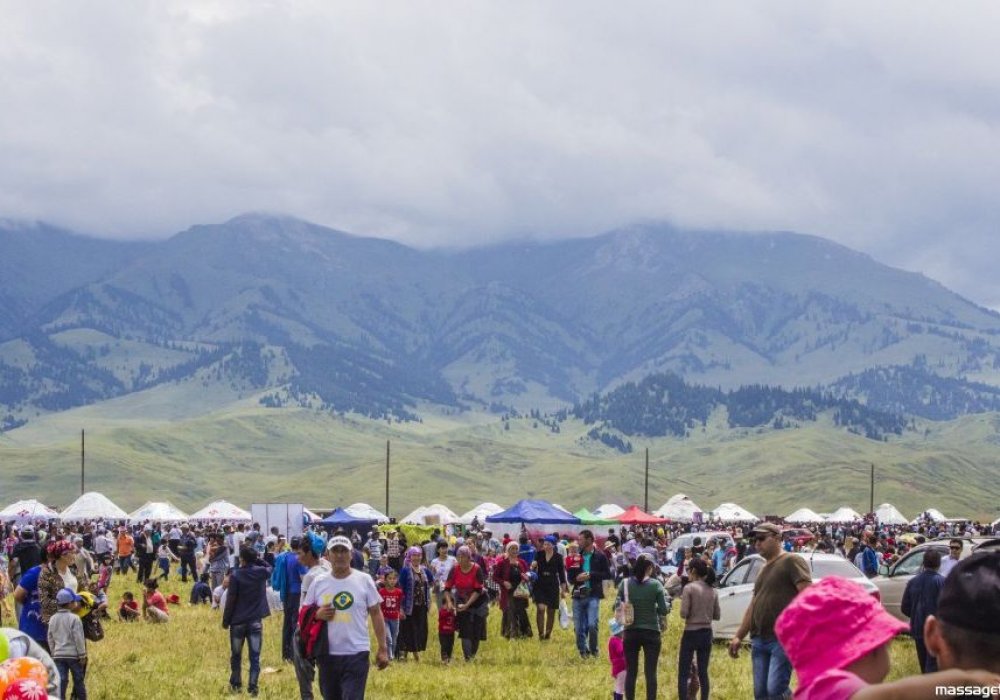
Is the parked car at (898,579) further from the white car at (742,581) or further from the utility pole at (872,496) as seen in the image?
the utility pole at (872,496)

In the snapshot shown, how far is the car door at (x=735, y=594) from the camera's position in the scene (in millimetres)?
19984

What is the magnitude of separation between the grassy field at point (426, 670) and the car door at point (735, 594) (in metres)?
0.52

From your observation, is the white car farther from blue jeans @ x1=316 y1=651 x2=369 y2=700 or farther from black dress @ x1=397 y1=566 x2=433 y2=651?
blue jeans @ x1=316 y1=651 x2=369 y2=700

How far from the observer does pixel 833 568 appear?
20.5 metres

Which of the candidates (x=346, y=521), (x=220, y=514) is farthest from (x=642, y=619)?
(x=220, y=514)

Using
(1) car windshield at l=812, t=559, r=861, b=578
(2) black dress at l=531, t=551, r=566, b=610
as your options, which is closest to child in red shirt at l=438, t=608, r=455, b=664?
(2) black dress at l=531, t=551, r=566, b=610

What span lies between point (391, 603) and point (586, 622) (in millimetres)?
2974

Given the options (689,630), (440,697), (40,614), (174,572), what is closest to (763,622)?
(689,630)

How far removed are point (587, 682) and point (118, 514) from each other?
55.1 metres

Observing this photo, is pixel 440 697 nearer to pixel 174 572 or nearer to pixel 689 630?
pixel 689 630

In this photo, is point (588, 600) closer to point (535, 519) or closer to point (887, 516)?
point (535, 519)

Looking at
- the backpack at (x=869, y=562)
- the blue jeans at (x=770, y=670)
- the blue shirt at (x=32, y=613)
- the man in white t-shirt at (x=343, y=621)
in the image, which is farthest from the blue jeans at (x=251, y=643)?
the backpack at (x=869, y=562)

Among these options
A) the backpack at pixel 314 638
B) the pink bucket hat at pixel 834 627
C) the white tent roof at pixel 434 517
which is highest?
the white tent roof at pixel 434 517

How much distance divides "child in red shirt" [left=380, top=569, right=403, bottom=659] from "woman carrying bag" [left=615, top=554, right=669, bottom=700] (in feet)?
17.5
